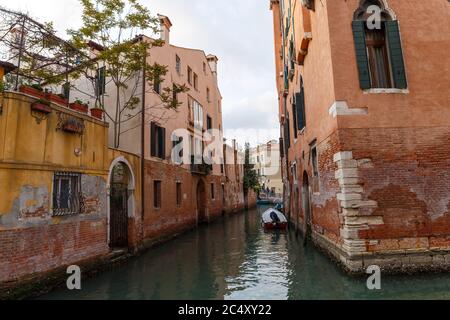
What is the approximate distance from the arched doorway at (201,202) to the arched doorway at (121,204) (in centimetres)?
835

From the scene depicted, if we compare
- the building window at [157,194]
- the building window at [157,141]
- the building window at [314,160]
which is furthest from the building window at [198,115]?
the building window at [314,160]

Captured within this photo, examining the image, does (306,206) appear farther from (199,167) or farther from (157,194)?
(199,167)

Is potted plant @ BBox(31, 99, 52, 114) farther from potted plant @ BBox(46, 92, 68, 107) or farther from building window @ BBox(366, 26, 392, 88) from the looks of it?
building window @ BBox(366, 26, 392, 88)

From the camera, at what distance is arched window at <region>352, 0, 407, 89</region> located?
7191 mm

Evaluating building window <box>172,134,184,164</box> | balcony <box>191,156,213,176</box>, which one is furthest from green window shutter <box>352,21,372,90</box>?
balcony <box>191,156,213,176</box>

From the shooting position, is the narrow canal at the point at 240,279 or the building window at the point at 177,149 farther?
the building window at the point at 177,149

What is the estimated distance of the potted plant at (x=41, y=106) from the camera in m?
6.48

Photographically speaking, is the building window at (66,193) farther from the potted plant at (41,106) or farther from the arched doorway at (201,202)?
the arched doorway at (201,202)

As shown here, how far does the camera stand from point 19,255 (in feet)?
19.6

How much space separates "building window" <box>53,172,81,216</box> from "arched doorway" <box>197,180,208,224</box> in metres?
11.2

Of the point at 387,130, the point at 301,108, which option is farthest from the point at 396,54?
the point at 301,108
